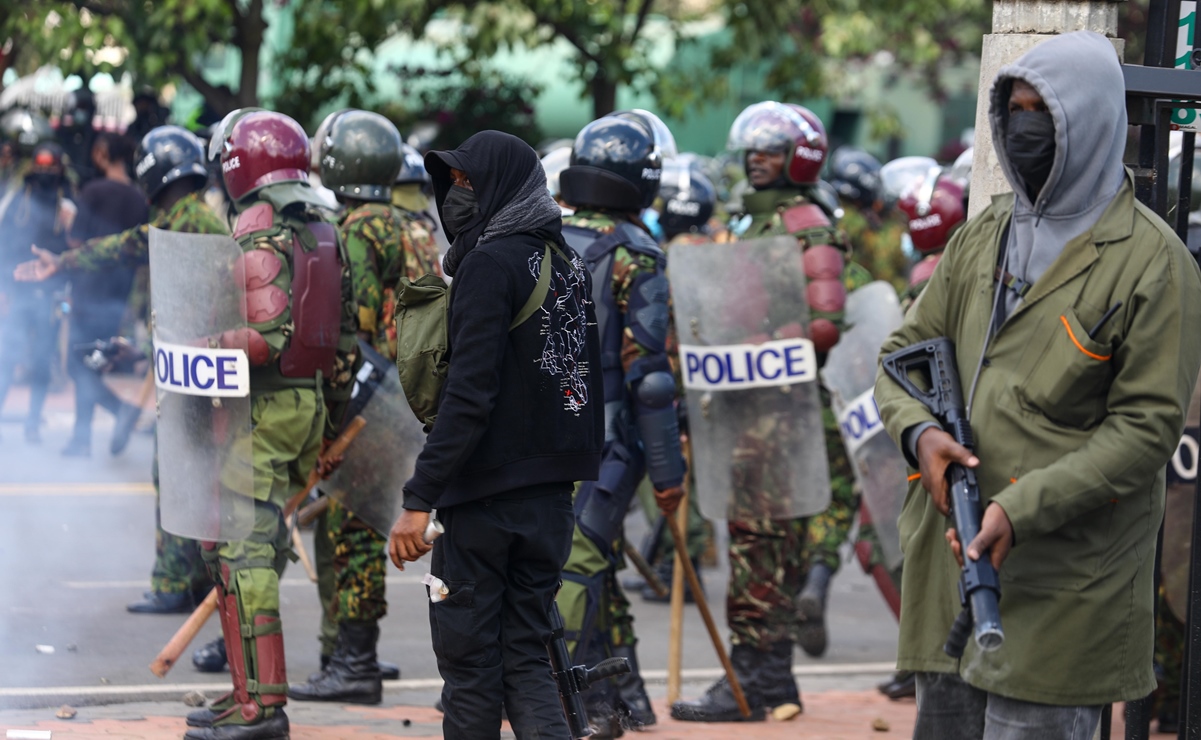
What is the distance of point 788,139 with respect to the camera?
623 centimetres

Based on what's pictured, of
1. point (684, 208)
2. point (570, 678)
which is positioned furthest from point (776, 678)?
point (684, 208)

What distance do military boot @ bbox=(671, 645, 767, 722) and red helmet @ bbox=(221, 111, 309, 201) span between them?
2410 mm

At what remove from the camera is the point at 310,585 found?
779 cm

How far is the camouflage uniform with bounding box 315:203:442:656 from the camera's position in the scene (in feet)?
18.7

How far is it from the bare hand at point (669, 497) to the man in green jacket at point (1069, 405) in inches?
74.9

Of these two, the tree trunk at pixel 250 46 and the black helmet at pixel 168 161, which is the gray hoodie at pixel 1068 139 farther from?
the tree trunk at pixel 250 46

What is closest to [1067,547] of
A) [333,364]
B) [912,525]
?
[912,525]

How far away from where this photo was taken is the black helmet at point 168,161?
6.78 metres

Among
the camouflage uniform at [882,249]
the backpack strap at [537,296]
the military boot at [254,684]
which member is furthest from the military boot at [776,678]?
the camouflage uniform at [882,249]

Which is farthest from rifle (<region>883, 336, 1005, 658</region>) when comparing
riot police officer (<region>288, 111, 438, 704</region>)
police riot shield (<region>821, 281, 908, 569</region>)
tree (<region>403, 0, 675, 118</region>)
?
tree (<region>403, 0, 675, 118</region>)

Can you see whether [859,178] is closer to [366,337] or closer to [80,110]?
[366,337]

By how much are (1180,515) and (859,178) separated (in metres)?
5.53

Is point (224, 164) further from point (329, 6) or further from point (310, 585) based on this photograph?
point (329, 6)

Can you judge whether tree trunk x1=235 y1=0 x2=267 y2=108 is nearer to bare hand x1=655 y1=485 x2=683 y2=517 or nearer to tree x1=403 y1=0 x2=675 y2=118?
tree x1=403 y1=0 x2=675 y2=118
